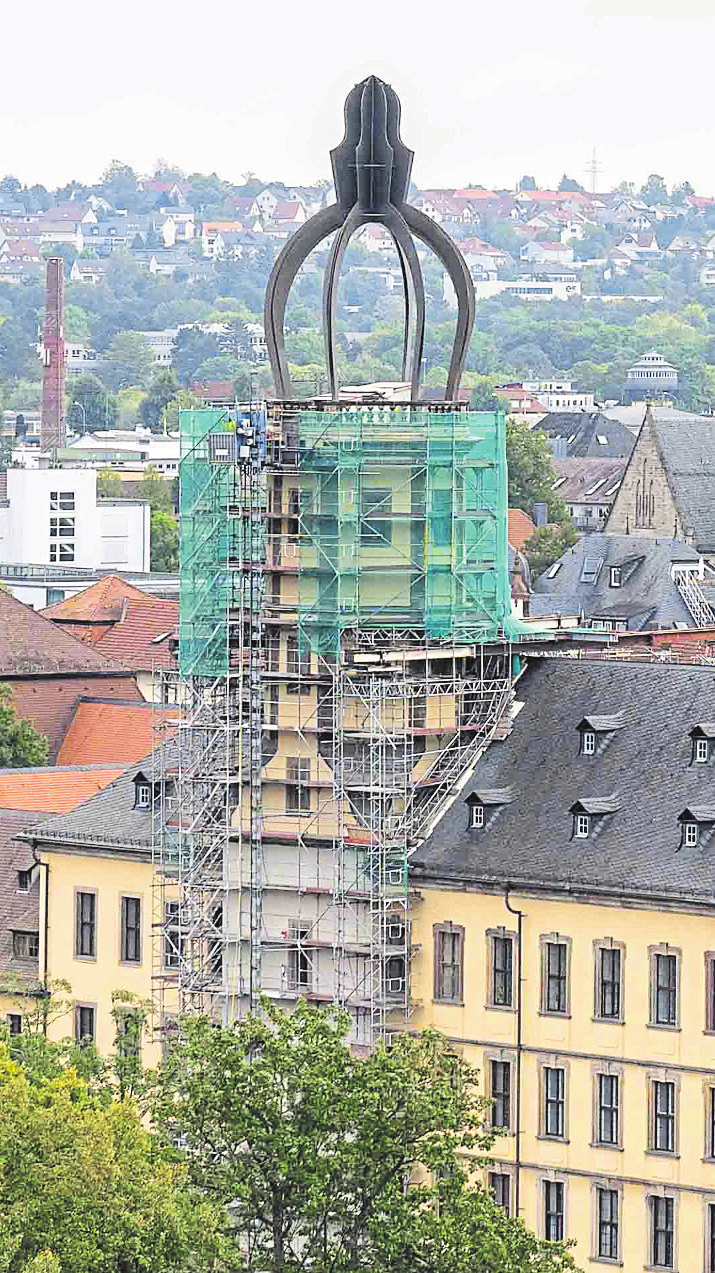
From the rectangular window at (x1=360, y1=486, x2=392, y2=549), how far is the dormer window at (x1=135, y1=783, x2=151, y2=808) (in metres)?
9.36

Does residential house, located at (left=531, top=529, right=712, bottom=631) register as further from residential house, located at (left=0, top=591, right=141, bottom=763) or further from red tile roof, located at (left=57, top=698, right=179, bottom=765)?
red tile roof, located at (left=57, top=698, right=179, bottom=765)

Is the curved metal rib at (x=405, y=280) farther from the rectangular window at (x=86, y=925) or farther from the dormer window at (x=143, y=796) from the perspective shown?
the rectangular window at (x=86, y=925)

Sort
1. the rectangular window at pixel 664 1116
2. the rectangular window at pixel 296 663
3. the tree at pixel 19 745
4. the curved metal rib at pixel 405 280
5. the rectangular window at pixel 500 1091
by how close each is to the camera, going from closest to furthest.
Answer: the rectangular window at pixel 664 1116 < the rectangular window at pixel 500 1091 < the rectangular window at pixel 296 663 < the curved metal rib at pixel 405 280 < the tree at pixel 19 745

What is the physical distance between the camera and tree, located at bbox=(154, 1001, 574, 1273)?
8350 cm

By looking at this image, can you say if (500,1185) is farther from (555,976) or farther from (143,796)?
(143,796)

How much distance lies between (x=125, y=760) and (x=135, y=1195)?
182 ft

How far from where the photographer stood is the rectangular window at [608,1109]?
306ft

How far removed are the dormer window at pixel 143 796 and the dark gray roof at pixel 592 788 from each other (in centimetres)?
938

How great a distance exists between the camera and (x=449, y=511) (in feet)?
328

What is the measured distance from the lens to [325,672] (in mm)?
99688

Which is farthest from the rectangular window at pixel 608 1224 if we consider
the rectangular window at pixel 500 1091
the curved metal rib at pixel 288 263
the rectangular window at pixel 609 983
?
the curved metal rib at pixel 288 263

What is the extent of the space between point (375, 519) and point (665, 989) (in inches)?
525

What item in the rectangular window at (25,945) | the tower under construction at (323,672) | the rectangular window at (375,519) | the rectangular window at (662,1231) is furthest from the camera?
the rectangular window at (25,945)

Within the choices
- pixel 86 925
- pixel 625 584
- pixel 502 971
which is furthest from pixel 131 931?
pixel 625 584
